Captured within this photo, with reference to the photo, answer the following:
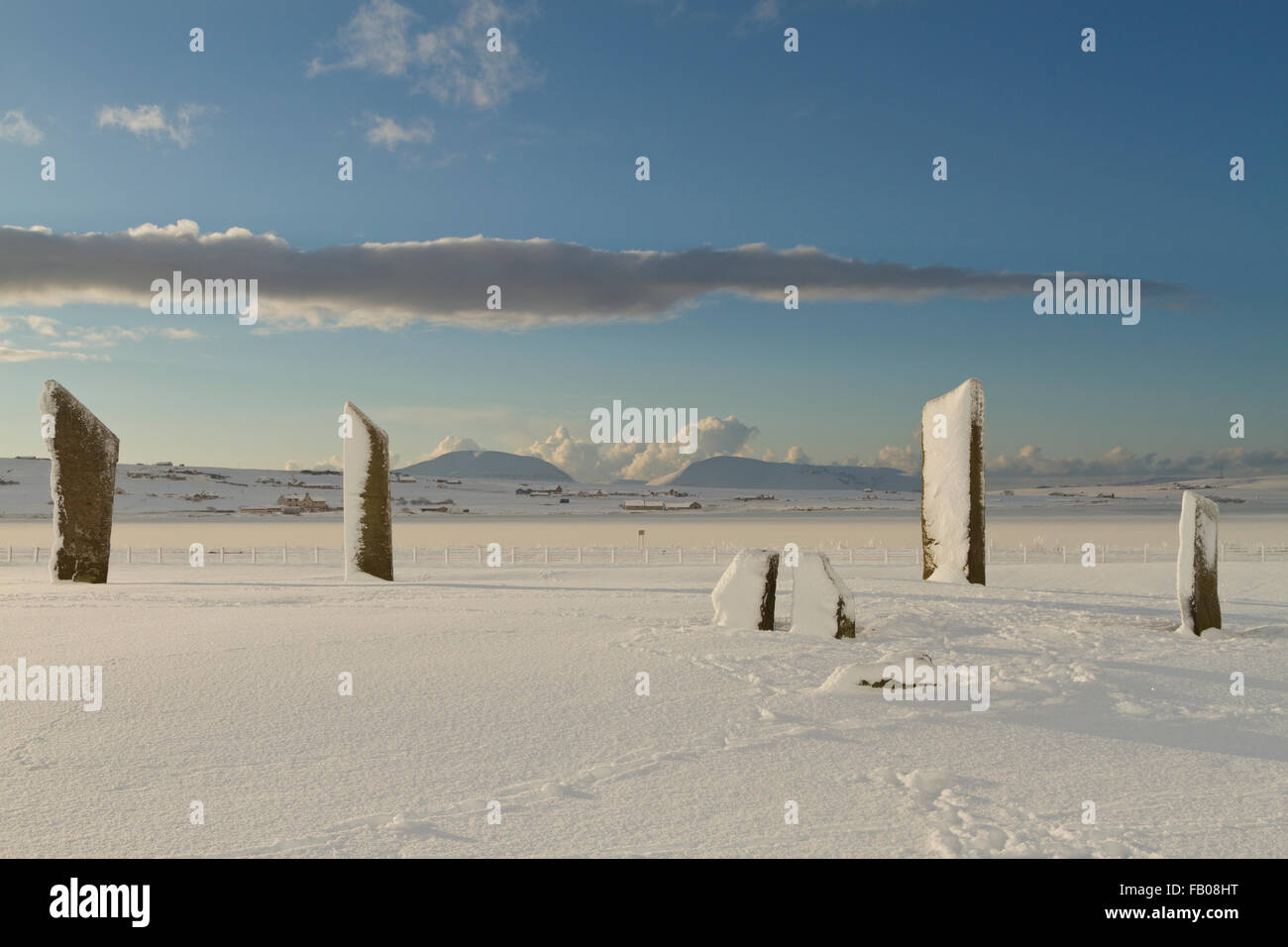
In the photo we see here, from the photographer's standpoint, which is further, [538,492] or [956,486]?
[538,492]

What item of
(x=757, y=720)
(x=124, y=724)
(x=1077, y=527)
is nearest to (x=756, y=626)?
(x=757, y=720)

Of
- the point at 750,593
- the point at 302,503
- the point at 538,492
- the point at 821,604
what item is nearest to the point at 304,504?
the point at 302,503

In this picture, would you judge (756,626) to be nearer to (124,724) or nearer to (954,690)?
(954,690)

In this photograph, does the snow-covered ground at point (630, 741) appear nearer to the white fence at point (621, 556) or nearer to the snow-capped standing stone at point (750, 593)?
the snow-capped standing stone at point (750, 593)

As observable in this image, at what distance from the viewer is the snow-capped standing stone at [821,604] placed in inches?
505

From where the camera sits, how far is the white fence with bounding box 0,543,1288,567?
27.9 metres

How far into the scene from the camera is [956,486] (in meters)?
18.8

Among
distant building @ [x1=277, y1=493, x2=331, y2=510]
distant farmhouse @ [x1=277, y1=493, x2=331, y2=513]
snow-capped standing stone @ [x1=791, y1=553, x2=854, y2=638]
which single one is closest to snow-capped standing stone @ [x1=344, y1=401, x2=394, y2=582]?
snow-capped standing stone @ [x1=791, y1=553, x2=854, y2=638]

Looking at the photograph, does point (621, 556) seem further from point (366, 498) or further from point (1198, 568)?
point (1198, 568)

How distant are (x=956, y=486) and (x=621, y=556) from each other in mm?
12781

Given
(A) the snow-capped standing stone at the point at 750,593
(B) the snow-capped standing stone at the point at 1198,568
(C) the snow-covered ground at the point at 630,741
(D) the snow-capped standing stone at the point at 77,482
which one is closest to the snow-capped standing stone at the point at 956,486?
(C) the snow-covered ground at the point at 630,741

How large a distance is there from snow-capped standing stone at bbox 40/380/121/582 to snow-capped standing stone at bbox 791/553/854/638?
15.5m

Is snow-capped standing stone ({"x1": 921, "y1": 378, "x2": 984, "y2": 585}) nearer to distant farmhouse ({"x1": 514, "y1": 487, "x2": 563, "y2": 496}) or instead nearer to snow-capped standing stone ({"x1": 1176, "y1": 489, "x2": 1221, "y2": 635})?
snow-capped standing stone ({"x1": 1176, "y1": 489, "x2": 1221, "y2": 635})

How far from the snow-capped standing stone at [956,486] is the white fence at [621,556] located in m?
8.09
